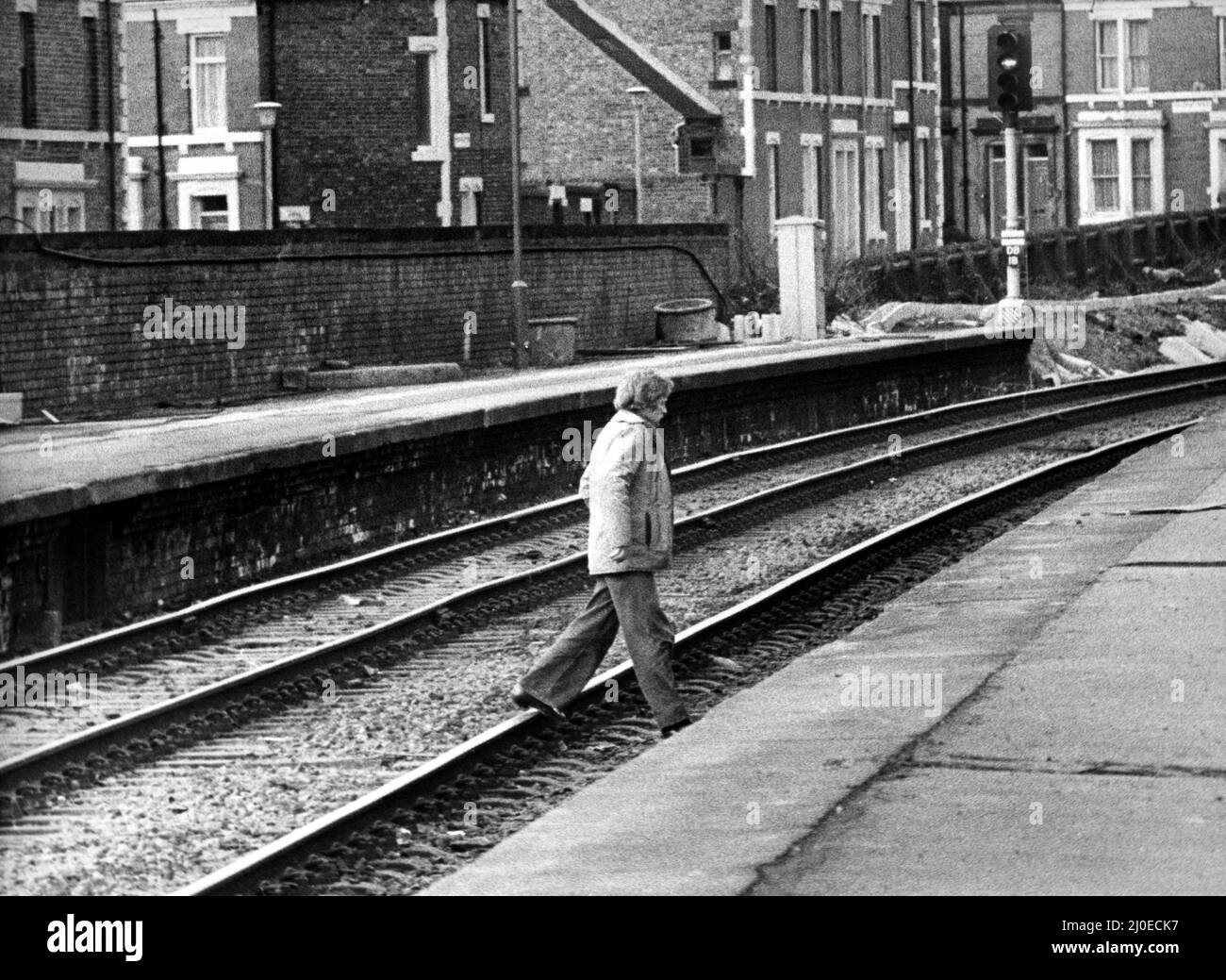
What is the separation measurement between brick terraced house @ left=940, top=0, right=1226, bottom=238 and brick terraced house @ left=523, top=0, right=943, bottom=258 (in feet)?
26.4

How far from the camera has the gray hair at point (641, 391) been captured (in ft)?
36.6

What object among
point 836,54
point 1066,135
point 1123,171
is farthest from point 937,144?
point 836,54

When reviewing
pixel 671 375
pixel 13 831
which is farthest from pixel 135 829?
pixel 671 375

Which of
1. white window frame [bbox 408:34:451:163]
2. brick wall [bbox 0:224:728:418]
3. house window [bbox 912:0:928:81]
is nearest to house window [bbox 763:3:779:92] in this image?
house window [bbox 912:0:928:81]

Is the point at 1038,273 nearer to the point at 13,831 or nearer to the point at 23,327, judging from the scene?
the point at 23,327

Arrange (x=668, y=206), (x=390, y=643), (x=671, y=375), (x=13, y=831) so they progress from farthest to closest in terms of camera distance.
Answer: (x=668, y=206) < (x=671, y=375) < (x=390, y=643) < (x=13, y=831)

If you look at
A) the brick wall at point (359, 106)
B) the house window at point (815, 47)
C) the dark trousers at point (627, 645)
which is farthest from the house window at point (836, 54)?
the dark trousers at point (627, 645)

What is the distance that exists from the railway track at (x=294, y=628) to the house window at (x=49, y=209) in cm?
1267

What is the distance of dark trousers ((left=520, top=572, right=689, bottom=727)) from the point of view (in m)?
11.4

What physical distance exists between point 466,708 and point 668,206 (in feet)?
122

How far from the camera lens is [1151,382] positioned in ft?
113

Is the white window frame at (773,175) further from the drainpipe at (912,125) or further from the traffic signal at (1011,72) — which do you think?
the traffic signal at (1011,72)

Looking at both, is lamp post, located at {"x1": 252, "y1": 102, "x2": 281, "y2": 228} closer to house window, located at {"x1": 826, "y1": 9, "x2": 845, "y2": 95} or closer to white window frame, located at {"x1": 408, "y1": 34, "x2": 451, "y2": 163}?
white window frame, located at {"x1": 408, "y1": 34, "x2": 451, "y2": 163}

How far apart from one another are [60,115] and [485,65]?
1250cm
